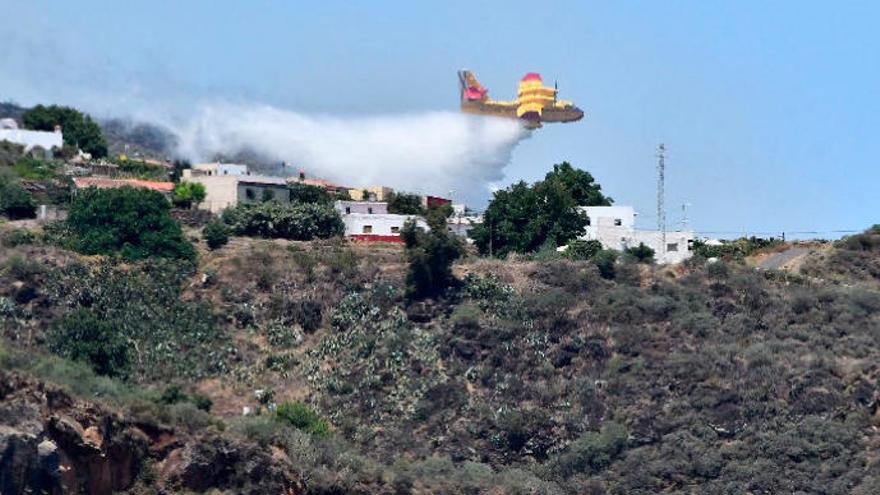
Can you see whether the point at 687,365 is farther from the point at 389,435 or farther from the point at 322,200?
the point at 322,200

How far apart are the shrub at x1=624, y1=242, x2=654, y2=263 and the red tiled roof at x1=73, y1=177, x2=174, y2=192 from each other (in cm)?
1805

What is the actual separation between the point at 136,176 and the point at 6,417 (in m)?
48.9

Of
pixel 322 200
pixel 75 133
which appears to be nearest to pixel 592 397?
pixel 322 200

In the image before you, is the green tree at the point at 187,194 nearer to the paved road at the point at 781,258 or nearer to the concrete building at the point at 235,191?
the concrete building at the point at 235,191

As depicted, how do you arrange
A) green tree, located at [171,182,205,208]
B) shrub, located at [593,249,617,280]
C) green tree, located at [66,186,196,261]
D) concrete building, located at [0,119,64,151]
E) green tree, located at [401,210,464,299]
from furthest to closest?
concrete building, located at [0,119,64,151] → green tree, located at [171,182,205,208] → shrub, located at [593,249,617,280] → green tree, located at [401,210,464,299] → green tree, located at [66,186,196,261]

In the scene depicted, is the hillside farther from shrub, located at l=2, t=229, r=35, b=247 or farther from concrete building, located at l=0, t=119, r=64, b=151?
concrete building, located at l=0, t=119, r=64, b=151

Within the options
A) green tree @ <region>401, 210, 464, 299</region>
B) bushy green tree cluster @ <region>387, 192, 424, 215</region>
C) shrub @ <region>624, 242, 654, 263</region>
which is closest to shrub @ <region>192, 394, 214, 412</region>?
green tree @ <region>401, 210, 464, 299</region>

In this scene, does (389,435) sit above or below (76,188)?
below

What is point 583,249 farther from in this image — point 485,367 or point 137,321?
point 137,321

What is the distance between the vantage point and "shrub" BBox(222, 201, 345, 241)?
279ft

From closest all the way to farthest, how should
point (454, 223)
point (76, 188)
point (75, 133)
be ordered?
point (76, 188)
point (454, 223)
point (75, 133)

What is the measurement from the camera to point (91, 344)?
214 ft

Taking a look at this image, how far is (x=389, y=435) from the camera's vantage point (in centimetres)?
6838

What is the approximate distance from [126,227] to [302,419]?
15.0 m
